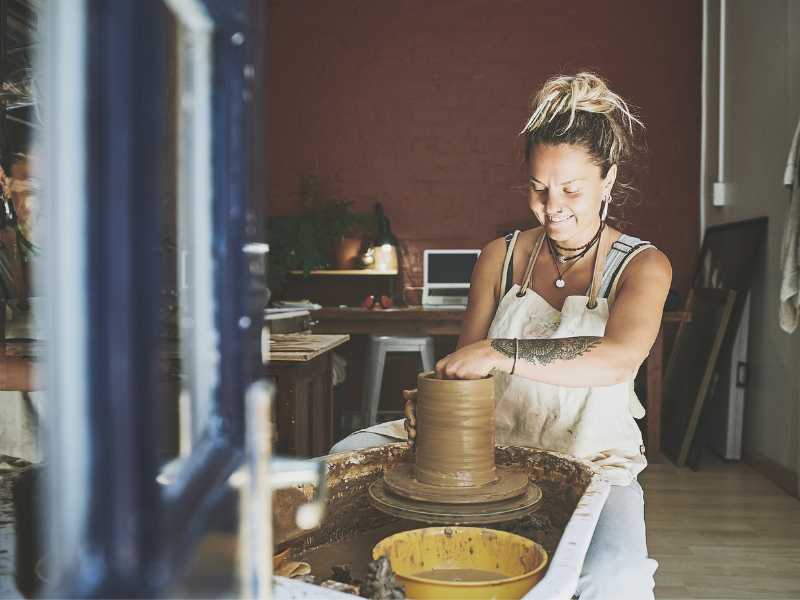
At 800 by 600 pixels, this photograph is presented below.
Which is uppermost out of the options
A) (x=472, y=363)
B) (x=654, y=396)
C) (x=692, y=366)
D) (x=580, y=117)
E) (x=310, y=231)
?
(x=580, y=117)

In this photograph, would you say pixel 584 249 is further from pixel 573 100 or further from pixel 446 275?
pixel 446 275

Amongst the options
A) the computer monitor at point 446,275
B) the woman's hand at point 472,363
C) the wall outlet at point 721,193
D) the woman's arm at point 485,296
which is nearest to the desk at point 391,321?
the computer monitor at point 446,275

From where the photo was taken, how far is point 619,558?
1.34m

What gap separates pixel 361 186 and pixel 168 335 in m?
5.32

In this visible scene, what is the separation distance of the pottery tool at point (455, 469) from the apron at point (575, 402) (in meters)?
0.41

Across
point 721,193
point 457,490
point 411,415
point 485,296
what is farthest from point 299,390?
point 721,193

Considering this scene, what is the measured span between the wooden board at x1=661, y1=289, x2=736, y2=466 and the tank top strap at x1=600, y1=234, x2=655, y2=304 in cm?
273

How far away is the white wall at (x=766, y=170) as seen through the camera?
394 centimetres

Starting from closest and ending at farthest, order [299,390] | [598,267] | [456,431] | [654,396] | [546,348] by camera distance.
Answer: [456,431]
[546,348]
[598,267]
[299,390]
[654,396]

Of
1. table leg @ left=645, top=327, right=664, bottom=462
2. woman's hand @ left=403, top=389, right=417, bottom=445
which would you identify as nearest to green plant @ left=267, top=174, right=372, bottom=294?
table leg @ left=645, top=327, right=664, bottom=462

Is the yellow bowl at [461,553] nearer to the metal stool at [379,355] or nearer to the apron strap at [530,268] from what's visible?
the apron strap at [530,268]

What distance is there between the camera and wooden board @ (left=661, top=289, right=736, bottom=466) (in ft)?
14.3

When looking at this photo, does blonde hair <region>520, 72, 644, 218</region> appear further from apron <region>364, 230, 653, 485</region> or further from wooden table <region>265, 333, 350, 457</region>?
wooden table <region>265, 333, 350, 457</region>

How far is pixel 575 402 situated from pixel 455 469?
21.4 inches
